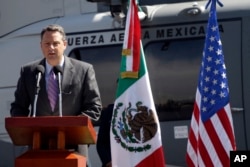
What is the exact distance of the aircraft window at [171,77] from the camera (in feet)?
24.4

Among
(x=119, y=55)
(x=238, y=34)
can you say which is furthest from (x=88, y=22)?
(x=238, y=34)

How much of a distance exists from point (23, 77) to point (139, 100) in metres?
1.11

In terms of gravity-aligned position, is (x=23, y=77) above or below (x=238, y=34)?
below

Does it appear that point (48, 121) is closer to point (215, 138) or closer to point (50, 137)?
point (50, 137)

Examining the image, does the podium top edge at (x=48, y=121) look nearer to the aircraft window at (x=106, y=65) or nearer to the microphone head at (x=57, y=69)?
the microphone head at (x=57, y=69)

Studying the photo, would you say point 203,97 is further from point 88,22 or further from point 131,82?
point 88,22

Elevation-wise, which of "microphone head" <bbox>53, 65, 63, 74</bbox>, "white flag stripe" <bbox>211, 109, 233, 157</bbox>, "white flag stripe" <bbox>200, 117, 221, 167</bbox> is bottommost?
"white flag stripe" <bbox>200, 117, 221, 167</bbox>

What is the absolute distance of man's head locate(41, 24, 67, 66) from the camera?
5465 millimetres

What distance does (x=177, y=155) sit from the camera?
7.26 meters

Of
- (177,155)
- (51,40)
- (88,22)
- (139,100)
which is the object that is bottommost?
(177,155)

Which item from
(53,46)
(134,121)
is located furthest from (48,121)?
(134,121)

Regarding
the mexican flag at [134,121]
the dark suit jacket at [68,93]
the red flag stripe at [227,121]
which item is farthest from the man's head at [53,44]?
the red flag stripe at [227,121]

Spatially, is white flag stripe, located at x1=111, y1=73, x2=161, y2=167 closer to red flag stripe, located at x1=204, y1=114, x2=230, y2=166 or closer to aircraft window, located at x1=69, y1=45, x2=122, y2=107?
red flag stripe, located at x1=204, y1=114, x2=230, y2=166

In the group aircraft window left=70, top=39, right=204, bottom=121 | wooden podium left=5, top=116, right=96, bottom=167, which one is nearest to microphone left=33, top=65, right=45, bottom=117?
wooden podium left=5, top=116, right=96, bottom=167
